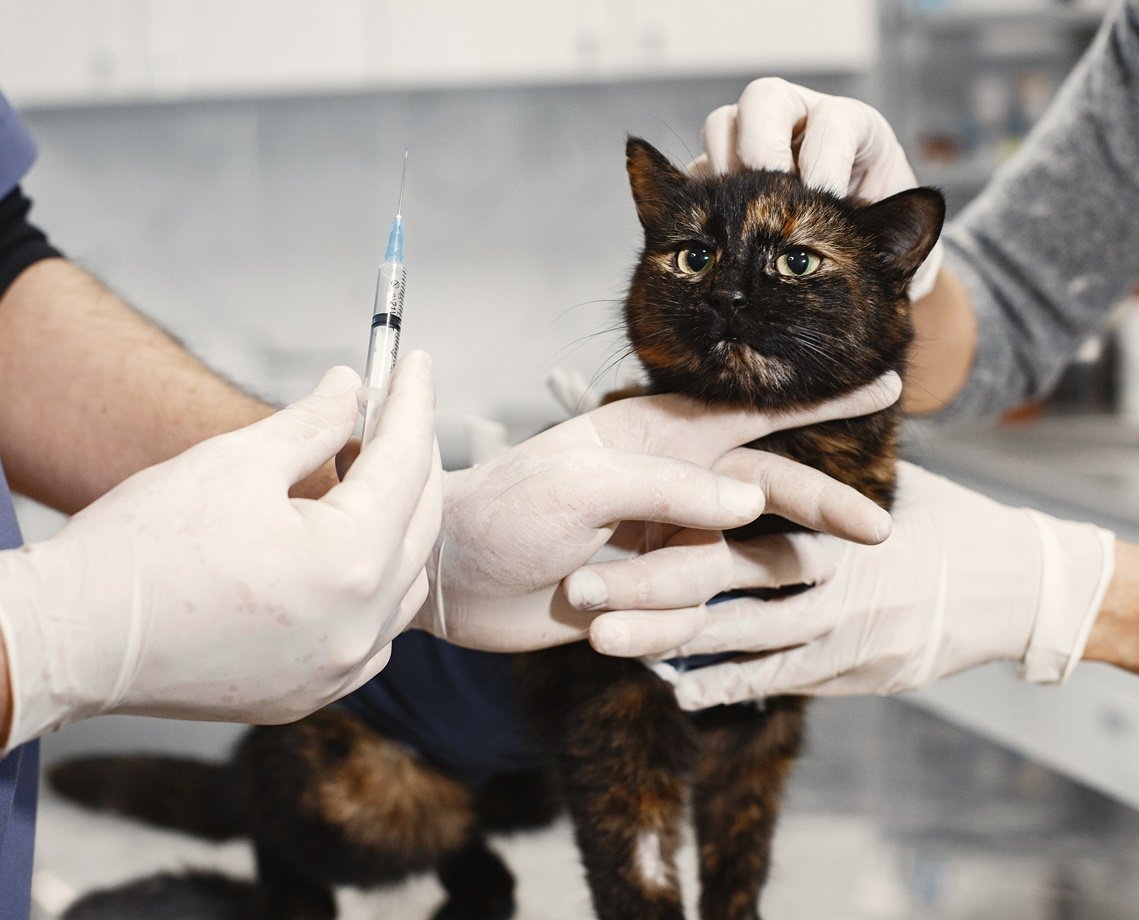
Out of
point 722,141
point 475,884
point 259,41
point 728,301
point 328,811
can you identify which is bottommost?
point 475,884

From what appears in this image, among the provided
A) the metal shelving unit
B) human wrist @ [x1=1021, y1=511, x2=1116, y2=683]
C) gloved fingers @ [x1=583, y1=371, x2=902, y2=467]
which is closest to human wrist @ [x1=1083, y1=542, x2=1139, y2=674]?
human wrist @ [x1=1021, y1=511, x2=1116, y2=683]

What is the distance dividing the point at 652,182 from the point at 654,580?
1.22 feet

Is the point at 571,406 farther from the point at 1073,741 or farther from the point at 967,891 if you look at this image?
the point at 1073,741

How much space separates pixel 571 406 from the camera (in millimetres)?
1098

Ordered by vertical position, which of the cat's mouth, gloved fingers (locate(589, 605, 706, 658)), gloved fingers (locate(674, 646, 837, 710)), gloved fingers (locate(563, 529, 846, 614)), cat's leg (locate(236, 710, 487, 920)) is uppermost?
the cat's mouth

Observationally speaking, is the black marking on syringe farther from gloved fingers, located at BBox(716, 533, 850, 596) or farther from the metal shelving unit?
the metal shelving unit

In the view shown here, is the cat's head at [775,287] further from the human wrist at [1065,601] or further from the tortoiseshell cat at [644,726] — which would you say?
the human wrist at [1065,601]

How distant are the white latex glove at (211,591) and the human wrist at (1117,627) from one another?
0.77 m

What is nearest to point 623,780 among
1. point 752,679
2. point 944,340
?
point 752,679

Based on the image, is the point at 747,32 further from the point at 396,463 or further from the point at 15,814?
the point at 15,814

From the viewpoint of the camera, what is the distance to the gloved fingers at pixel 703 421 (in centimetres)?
86

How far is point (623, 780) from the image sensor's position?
902 millimetres

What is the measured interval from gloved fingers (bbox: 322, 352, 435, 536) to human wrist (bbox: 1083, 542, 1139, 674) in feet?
2.43

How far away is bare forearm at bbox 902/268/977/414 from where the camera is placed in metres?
1.31
